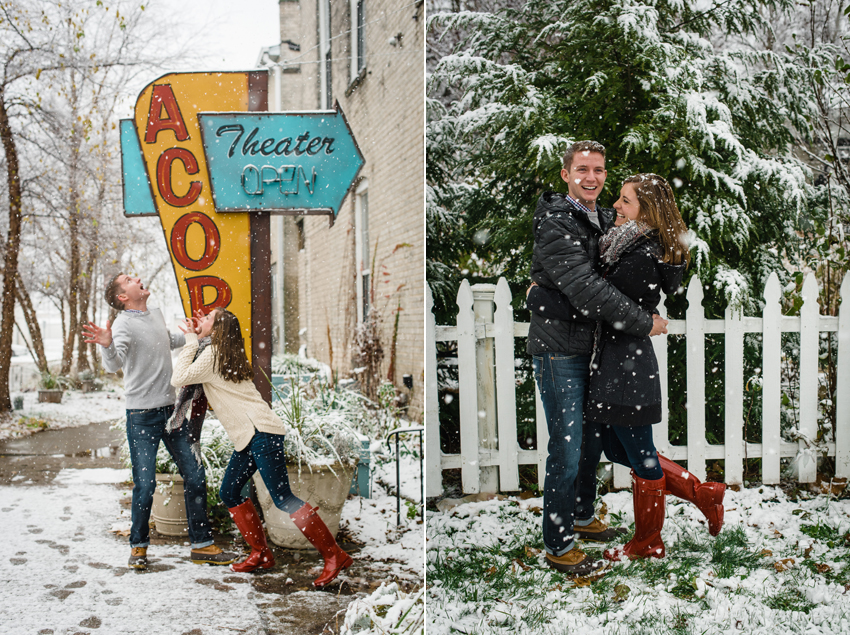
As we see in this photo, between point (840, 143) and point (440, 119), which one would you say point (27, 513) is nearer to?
point (440, 119)

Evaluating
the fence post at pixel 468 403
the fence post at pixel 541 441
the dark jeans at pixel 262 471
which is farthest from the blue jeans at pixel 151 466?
the fence post at pixel 541 441

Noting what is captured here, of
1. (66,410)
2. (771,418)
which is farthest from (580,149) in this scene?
(66,410)

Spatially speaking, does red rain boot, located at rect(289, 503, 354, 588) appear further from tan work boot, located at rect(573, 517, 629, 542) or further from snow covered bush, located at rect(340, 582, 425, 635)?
tan work boot, located at rect(573, 517, 629, 542)

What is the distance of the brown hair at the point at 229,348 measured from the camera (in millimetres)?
2186

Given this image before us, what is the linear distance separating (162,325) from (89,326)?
228 millimetres

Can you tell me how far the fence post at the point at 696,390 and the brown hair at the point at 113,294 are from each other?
221cm

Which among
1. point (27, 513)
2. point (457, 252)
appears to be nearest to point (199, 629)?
point (27, 513)

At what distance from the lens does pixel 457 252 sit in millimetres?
2381

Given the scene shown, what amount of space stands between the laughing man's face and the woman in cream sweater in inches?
55.3

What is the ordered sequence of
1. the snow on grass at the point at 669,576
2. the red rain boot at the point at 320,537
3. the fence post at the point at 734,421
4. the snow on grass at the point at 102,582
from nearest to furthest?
1. the snow on grass at the point at 102,582
2. the snow on grass at the point at 669,576
3. the red rain boot at the point at 320,537
4. the fence post at the point at 734,421

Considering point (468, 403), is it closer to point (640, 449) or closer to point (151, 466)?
point (640, 449)

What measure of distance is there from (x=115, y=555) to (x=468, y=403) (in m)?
1.48

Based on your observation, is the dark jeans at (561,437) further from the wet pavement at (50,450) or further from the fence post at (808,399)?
the wet pavement at (50,450)

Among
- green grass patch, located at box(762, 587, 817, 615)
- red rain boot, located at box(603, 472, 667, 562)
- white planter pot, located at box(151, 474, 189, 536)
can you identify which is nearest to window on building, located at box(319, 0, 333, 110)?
white planter pot, located at box(151, 474, 189, 536)
